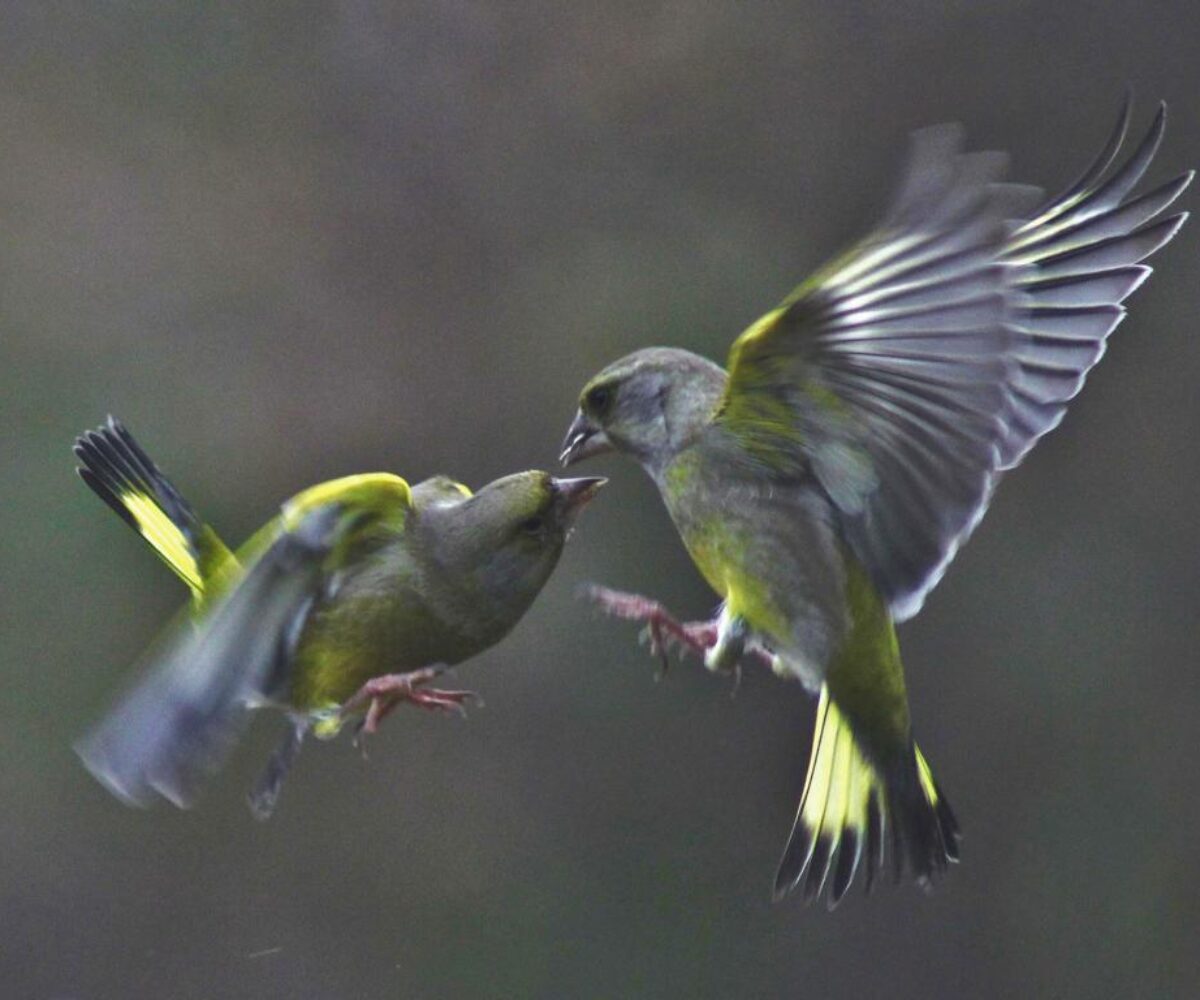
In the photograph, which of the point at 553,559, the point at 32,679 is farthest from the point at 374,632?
the point at 32,679

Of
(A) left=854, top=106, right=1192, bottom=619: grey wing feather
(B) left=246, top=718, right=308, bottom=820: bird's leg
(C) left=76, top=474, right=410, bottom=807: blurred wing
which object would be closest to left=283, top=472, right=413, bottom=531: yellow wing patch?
(C) left=76, top=474, right=410, bottom=807: blurred wing

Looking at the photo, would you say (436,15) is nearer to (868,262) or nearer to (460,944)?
(460,944)

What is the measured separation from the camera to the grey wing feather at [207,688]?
228 cm

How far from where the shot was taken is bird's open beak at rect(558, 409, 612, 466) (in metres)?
2.73

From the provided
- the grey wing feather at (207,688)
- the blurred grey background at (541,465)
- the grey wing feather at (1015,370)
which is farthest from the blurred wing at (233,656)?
the blurred grey background at (541,465)

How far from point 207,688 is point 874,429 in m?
0.87

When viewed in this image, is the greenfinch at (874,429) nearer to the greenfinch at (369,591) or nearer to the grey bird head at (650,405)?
the grey bird head at (650,405)

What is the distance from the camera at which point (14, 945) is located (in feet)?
15.9

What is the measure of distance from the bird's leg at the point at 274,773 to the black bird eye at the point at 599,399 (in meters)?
0.58

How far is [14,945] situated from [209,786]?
634mm

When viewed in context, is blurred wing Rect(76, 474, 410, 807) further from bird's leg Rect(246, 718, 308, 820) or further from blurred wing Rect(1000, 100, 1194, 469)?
blurred wing Rect(1000, 100, 1194, 469)

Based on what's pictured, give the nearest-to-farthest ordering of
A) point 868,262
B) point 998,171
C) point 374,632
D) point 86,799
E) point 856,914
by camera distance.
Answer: point 998,171, point 868,262, point 374,632, point 856,914, point 86,799

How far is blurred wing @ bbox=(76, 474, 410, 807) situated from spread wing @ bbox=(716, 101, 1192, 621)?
1.65 ft

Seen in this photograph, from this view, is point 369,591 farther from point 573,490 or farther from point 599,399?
point 599,399
